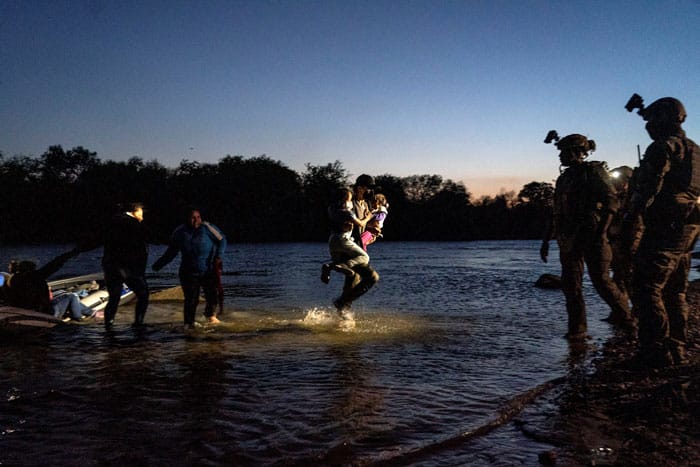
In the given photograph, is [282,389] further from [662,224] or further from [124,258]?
[124,258]

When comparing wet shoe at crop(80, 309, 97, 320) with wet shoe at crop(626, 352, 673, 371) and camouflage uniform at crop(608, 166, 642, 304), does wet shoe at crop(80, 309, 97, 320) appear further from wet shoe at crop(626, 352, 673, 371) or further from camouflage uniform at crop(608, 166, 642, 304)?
camouflage uniform at crop(608, 166, 642, 304)

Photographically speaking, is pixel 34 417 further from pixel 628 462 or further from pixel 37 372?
pixel 628 462

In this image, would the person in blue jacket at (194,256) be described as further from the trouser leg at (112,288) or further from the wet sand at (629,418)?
the wet sand at (629,418)

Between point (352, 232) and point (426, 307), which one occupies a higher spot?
point (352, 232)

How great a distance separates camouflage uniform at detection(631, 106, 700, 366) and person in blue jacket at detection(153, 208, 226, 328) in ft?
18.7

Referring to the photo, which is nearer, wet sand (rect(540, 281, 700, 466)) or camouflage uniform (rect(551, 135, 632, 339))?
wet sand (rect(540, 281, 700, 466))

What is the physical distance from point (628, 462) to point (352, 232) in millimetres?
6252

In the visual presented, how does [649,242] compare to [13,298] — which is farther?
[13,298]

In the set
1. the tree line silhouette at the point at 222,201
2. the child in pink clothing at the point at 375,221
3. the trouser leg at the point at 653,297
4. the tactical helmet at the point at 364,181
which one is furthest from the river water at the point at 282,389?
the tree line silhouette at the point at 222,201

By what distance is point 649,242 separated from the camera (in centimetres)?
497

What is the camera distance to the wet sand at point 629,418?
317 centimetres

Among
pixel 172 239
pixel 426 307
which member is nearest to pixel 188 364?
pixel 172 239

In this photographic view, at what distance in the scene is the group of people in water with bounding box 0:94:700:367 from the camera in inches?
192

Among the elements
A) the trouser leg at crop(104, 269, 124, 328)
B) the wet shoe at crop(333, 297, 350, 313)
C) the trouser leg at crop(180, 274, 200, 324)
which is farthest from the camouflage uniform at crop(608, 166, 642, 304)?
the trouser leg at crop(104, 269, 124, 328)
